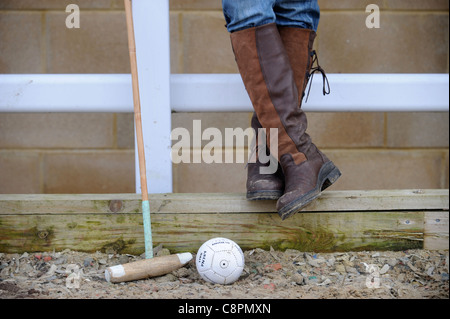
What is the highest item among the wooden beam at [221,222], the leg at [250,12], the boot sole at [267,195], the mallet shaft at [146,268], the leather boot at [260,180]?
the leg at [250,12]

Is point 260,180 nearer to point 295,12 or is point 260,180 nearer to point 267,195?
point 267,195

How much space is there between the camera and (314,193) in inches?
61.2

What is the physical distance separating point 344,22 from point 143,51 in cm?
133

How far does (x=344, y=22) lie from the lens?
2.67 metres

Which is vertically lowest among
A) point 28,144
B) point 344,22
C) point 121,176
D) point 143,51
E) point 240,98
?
point 121,176

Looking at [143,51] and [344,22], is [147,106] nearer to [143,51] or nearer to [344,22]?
[143,51]

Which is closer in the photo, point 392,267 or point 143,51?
point 392,267

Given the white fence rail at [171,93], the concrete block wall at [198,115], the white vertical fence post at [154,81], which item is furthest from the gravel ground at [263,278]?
the concrete block wall at [198,115]

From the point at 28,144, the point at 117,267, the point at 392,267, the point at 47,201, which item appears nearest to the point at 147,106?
the point at 47,201

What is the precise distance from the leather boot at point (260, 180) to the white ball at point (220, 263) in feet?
0.65

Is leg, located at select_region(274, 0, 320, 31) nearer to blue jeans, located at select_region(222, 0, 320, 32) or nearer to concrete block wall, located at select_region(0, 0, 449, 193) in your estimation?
blue jeans, located at select_region(222, 0, 320, 32)

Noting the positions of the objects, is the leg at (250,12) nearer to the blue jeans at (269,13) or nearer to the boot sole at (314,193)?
the blue jeans at (269,13)

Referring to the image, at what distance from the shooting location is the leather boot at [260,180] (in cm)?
159

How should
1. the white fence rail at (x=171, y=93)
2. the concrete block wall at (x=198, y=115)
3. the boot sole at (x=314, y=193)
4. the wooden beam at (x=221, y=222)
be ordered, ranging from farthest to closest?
the concrete block wall at (x=198, y=115) < the white fence rail at (x=171, y=93) < the wooden beam at (x=221, y=222) < the boot sole at (x=314, y=193)
